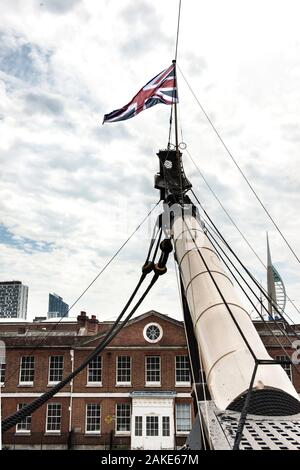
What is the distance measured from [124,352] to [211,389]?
65.1ft

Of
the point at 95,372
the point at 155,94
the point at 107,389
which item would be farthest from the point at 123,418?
the point at 155,94

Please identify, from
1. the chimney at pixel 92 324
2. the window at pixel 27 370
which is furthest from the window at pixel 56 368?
the chimney at pixel 92 324

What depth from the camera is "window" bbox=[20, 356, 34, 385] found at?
2266 cm

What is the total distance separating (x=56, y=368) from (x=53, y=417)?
2639 millimetres

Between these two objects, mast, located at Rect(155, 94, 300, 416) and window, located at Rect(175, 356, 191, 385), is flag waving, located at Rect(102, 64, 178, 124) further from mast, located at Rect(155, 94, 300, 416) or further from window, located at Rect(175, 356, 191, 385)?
window, located at Rect(175, 356, 191, 385)

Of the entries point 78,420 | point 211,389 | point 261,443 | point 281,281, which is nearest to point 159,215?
point 211,389

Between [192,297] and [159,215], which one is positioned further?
[159,215]

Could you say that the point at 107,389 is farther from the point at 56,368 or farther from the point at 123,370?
the point at 56,368

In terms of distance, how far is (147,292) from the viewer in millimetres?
6664

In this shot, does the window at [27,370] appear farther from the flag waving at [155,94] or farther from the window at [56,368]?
the flag waving at [155,94]

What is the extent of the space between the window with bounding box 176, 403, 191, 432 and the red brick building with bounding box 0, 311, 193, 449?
51 mm

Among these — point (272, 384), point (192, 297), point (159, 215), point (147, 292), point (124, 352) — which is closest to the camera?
point (272, 384)
